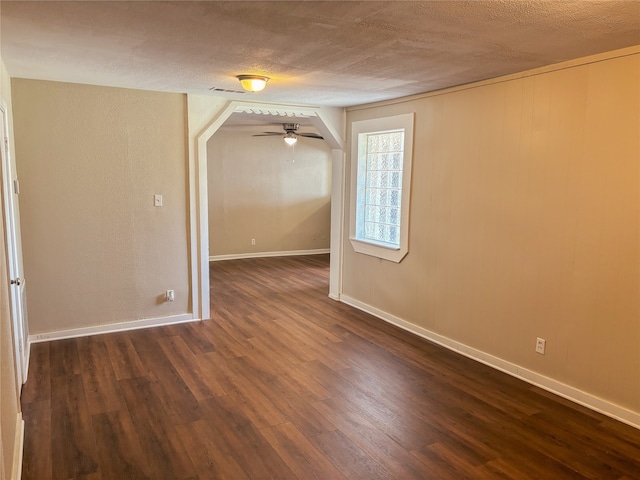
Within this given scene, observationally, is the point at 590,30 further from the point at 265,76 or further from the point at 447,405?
the point at 447,405

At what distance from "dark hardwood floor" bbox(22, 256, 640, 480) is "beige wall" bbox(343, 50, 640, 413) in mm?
324

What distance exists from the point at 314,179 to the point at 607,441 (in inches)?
273

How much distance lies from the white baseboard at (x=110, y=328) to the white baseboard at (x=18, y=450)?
1561 millimetres

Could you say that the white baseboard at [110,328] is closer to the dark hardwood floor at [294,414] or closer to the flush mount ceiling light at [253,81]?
the dark hardwood floor at [294,414]

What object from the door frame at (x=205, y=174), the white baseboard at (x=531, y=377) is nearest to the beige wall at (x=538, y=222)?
the white baseboard at (x=531, y=377)

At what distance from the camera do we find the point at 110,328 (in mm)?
4480

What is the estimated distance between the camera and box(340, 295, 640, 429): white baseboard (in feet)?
9.65

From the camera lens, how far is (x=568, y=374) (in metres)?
3.23

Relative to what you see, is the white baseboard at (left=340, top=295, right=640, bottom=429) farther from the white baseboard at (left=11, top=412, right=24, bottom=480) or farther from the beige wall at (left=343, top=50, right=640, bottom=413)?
the white baseboard at (left=11, top=412, right=24, bottom=480)

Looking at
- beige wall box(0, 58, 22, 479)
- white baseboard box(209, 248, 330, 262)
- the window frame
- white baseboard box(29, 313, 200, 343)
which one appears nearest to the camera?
beige wall box(0, 58, 22, 479)

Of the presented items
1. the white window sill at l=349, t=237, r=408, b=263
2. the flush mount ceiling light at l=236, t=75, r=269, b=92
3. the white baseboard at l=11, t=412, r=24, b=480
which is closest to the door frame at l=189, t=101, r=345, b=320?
the white window sill at l=349, t=237, r=408, b=263

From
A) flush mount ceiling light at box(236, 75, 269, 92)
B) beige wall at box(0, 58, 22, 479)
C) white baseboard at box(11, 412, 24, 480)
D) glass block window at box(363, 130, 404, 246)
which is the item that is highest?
flush mount ceiling light at box(236, 75, 269, 92)

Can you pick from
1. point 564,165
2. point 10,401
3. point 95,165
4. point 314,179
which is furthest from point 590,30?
point 314,179

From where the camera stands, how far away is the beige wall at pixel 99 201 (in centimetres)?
401
